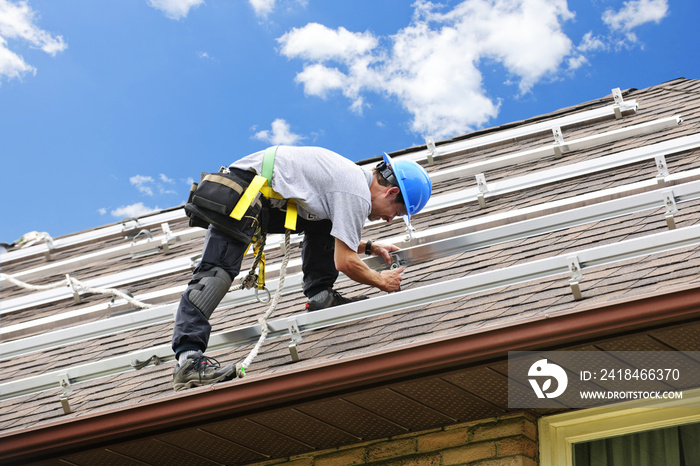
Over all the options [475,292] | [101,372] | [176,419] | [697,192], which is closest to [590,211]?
[697,192]

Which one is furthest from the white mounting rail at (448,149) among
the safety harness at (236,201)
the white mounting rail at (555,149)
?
the safety harness at (236,201)

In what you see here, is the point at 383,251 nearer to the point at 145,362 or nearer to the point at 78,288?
the point at 145,362

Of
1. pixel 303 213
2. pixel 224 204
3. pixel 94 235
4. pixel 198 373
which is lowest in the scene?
pixel 198 373

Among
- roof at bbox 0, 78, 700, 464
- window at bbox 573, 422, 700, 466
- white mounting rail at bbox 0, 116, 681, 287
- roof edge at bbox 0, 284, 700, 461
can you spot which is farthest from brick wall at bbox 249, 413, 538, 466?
white mounting rail at bbox 0, 116, 681, 287

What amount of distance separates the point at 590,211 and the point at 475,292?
89 cm

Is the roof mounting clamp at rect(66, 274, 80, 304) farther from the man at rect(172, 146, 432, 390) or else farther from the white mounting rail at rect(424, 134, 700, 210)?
the white mounting rail at rect(424, 134, 700, 210)

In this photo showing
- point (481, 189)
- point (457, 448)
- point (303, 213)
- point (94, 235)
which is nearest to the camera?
point (457, 448)

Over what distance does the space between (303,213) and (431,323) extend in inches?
37.0

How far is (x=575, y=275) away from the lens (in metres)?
4.02

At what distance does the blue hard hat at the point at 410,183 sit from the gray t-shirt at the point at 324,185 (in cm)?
29

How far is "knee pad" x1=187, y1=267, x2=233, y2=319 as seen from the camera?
4.36 meters

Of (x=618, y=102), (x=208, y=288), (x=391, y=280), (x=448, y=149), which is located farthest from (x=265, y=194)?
(x=618, y=102)

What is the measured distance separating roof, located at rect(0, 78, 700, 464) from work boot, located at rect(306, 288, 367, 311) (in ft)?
0.46

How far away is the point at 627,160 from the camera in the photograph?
6051mm
